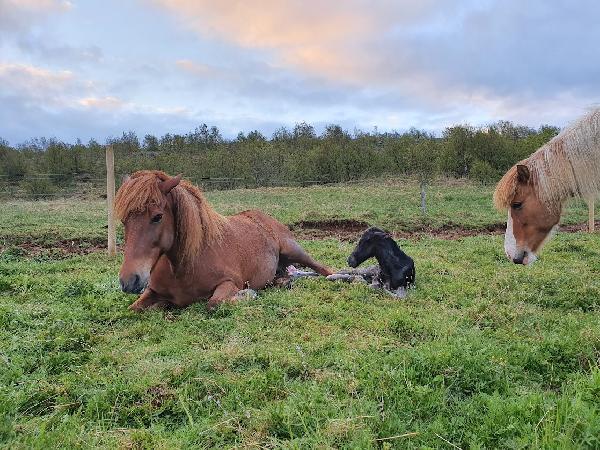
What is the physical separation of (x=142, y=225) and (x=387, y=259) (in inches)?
136

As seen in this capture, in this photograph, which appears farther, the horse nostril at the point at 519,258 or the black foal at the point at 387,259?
the black foal at the point at 387,259

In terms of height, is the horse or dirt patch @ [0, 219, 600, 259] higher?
the horse

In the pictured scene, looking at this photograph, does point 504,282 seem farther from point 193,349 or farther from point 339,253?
point 193,349

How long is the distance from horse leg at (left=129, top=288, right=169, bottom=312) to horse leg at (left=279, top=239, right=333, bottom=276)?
237 centimetres

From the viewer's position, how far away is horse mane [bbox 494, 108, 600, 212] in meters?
5.37

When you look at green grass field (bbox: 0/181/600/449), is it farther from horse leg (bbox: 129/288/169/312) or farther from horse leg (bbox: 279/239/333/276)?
horse leg (bbox: 279/239/333/276)

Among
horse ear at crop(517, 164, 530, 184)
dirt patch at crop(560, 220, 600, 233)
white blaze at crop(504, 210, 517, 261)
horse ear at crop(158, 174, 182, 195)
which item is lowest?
dirt patch at crop(560, 220, 600, 233)

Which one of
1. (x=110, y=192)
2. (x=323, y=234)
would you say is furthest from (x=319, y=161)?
(x=110, y=192)

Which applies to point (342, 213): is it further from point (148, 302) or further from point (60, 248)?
point (148, 302)

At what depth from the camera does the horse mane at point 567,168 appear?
17.6ft

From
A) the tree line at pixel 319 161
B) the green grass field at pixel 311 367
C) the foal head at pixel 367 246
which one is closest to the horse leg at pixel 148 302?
the green grass field at pixel 311 367

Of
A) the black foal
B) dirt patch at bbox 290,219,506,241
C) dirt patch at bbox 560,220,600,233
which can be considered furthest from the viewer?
dirt patch at bbox 560,220,600,233

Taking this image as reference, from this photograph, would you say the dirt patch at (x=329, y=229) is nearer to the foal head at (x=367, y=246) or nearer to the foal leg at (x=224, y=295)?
the foal head at (x=367, y=246)

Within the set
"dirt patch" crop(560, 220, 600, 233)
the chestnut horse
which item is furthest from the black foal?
"dirt patch" crop(560, 220, 600, 233)
